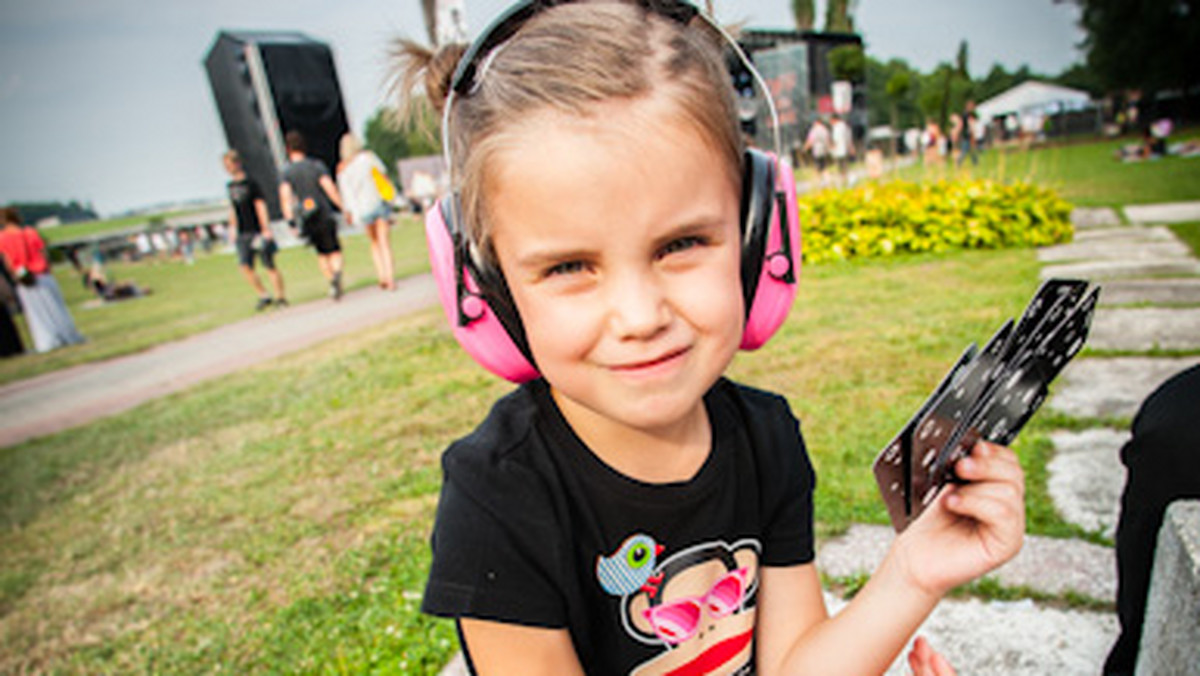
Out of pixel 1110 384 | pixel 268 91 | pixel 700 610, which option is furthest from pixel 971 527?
pixel 268 91

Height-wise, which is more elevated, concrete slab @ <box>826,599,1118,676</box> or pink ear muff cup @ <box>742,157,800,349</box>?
pink ear muff cup @ <box>742,157,800,349</box>

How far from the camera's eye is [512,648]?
980mm

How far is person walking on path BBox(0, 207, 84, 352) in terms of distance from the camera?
30.2 ft

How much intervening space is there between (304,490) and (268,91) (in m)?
30.3

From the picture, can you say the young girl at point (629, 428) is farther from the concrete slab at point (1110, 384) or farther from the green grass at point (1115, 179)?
the green grass at point (1115, 179)

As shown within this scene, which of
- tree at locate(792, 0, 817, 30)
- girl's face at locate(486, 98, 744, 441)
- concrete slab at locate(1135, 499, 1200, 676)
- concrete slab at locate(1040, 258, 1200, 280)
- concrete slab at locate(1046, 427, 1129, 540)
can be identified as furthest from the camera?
tree at locate(792, 0, 817, 30)

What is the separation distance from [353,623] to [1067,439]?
2.74m

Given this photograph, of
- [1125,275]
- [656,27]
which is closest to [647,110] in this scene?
[656,27]

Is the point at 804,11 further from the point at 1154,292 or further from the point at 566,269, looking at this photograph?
the point at 566,269

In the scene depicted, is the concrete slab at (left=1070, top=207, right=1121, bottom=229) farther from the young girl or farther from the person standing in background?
the person standing in background

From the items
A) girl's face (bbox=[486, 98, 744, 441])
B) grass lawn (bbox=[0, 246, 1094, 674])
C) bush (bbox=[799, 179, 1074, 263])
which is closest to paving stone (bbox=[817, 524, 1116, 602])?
grass lawn (bbox=[0, 246, 1094, 674])

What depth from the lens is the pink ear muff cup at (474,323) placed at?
3.35ft

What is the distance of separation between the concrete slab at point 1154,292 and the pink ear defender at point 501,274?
Result: 412cm

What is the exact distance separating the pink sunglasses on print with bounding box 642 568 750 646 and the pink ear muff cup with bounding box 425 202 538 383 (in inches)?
18.3
